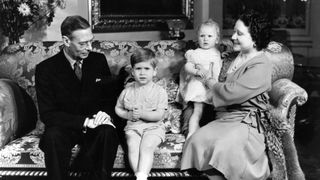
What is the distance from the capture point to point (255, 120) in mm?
3066

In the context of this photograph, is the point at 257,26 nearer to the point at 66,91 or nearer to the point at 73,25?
the point at 73,25

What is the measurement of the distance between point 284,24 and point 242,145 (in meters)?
3.84

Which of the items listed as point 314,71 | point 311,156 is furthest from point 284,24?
point 311,156

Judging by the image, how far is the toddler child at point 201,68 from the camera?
338 centimetres

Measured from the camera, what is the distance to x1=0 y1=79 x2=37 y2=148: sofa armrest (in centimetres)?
325

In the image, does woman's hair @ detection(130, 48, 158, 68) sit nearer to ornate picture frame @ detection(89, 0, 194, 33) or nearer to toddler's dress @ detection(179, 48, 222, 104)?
toddler's dress @ detection(179, 48, 222, 104)

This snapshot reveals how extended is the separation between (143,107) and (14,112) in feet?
3.01

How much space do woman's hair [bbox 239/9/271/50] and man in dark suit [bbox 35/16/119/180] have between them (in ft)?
3.39

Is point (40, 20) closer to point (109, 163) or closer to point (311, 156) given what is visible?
point (109, 163)

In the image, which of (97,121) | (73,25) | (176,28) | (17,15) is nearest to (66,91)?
(97,121)

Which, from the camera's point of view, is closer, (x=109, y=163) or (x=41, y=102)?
(x=109, y=163)

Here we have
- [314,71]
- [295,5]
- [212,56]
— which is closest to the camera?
[212,56]

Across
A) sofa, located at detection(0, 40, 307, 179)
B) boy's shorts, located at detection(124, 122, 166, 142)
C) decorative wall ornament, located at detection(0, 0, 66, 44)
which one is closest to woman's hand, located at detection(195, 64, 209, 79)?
sofa, located at detection(0, 40, 307, 179)

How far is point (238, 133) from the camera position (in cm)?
297
